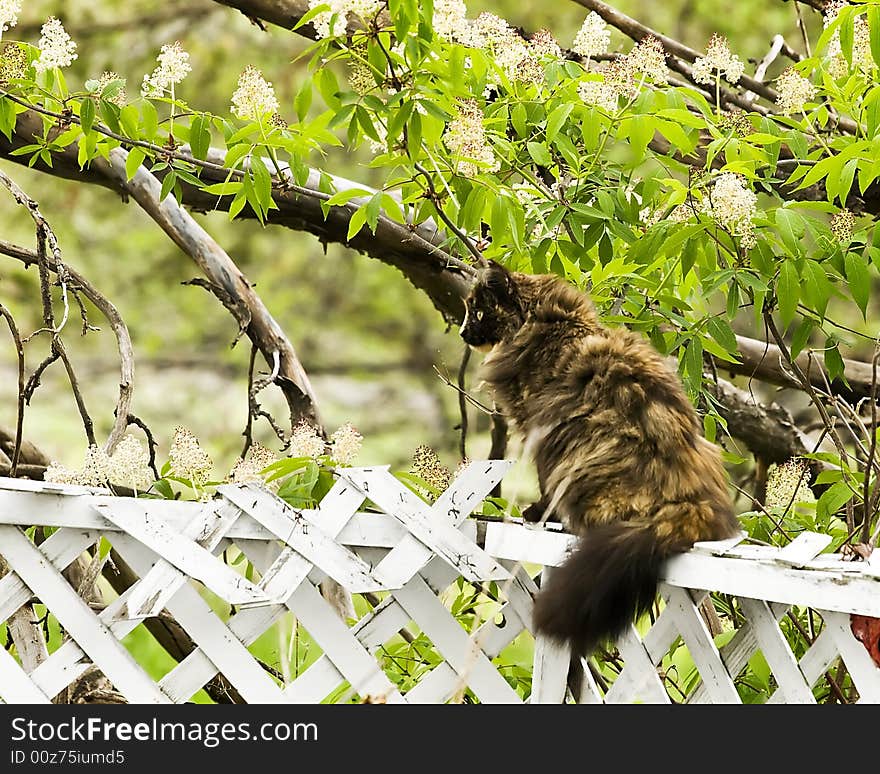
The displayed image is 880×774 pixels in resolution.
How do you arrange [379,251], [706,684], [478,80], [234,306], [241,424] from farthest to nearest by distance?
[241,424], [379,251], [234,306], [478,80], [706,684]

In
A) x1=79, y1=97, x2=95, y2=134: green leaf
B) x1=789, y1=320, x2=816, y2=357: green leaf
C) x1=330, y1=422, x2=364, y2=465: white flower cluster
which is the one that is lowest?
x1=330, y1=422, x2=364, y2=465: white flower cluster

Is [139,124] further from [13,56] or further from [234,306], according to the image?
[234,306]

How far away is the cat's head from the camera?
5.40ft

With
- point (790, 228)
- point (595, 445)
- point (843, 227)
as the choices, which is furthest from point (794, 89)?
point (595, 445)

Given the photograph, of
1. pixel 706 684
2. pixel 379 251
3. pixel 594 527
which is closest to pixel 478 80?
pixel 594 527

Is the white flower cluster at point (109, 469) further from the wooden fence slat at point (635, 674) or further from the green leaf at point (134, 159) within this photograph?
the wooden fence slat at point (635, 674)

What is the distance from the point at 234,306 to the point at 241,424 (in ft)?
9.85

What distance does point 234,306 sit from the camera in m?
2.16

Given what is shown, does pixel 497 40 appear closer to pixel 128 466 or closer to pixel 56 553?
pixel 128 466

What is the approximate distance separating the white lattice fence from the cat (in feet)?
0.17

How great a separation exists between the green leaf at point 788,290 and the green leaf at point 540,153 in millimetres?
349

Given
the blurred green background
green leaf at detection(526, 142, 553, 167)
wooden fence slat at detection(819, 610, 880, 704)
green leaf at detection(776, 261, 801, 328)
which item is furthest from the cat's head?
the blurred green background

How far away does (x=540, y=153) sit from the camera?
59.0 inches

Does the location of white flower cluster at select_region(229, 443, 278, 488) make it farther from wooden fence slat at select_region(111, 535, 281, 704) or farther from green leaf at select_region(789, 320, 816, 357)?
green leaf at select_region(789, 320, 816, 357)
